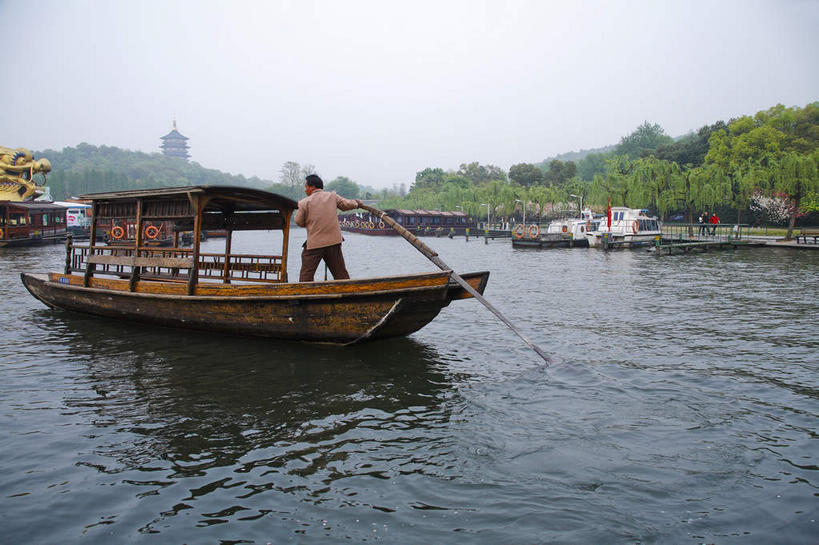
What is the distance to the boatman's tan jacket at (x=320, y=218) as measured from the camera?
8.27m

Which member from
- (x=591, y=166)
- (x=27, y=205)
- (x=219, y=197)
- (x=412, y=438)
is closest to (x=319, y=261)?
(x=219, y=197)

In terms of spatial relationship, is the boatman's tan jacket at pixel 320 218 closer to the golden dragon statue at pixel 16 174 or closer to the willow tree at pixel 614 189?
the golden dragon statue at pixel 16 174

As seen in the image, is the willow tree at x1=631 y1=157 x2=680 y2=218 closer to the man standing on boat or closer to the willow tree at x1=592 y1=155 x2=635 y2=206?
the willow tree at x1=592 y1=155 x2=635 y2=206

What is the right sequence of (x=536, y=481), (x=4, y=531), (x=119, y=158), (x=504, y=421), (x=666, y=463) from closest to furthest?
(x=4, y=531) → (x=536, y=481) → (x=666, y=463) → (x=504, y=421) → (x=119, y=158)

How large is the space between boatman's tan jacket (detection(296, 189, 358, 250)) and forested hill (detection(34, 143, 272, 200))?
10994 centimetres

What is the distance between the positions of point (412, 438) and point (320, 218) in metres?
4.11

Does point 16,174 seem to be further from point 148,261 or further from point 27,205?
point 148,261

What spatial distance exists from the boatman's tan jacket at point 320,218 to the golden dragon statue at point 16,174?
3834 centimetres

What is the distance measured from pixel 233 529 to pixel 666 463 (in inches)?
147

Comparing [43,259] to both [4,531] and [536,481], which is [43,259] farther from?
[536,481]

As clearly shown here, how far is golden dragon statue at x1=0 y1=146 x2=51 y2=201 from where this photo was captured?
36406 mm

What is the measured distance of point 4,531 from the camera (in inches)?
148

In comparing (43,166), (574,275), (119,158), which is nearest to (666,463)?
(574,275)

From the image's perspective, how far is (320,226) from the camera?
8.34 metres
